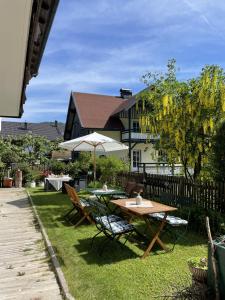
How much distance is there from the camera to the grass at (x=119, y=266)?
4.10 m

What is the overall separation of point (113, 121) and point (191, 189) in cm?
2067

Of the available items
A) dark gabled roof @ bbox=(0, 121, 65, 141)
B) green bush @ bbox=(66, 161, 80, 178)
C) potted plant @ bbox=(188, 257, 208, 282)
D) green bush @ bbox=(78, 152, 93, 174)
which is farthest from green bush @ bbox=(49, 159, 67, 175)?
dark gabled roof @ bbox=(0, 121, 65, 141)

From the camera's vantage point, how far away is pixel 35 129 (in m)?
42.7

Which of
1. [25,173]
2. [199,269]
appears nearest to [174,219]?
[199,269]

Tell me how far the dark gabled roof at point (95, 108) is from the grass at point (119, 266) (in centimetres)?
2092

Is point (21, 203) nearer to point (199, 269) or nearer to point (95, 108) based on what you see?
point (199, 269)

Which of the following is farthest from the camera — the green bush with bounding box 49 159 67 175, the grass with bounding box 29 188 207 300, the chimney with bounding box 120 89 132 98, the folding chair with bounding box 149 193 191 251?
the chimney with bounding box 120 89 132 98

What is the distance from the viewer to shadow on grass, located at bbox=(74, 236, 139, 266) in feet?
17.0

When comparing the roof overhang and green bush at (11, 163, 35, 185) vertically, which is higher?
the roof overhang

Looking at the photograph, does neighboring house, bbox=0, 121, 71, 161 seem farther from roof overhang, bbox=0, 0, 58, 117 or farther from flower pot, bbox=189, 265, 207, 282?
flower pot, bbox=189, 265, 207, 282

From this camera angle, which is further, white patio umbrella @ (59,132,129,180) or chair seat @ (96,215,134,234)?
white patio umbrella @ (59,132,129,180)

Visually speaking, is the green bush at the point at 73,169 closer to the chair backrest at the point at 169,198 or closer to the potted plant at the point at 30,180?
the potted plant at the point at 30,180

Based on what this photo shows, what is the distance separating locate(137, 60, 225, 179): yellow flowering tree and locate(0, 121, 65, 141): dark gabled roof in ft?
103

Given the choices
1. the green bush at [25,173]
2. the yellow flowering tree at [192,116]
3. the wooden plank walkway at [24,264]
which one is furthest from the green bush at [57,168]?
the wooden plank walkway at [24,264]
